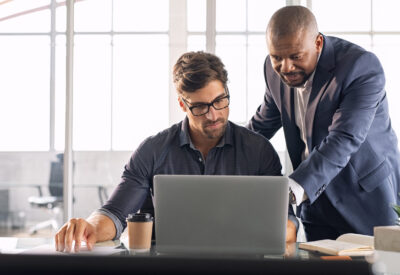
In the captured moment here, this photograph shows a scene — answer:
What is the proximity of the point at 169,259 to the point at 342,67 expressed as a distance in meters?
1.91

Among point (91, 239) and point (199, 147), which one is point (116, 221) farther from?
point (199, 147)

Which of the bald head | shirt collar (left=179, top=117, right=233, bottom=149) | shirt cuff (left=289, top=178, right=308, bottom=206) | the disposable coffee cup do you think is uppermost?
the bald head

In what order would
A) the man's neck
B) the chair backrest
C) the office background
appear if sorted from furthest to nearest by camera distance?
the chair backrest → the office background → the man's neck

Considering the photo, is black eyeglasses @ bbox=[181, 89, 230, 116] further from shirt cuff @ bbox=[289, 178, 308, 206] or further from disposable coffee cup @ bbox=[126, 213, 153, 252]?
disposable coffee cup @ bbox=[126, 213, 153, 252]

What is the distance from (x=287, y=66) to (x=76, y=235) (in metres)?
1.05

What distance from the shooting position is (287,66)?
2045 mm

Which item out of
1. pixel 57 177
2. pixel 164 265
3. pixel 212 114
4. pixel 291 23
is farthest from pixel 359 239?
pixel 57 177

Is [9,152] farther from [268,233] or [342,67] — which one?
[268,233]

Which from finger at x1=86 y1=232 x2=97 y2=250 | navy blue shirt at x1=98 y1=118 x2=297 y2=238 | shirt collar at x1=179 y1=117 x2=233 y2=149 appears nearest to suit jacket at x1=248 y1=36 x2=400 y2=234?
navy blue shirt at x1=98 y1=118 x2=297 y2=238

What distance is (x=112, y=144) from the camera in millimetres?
4785

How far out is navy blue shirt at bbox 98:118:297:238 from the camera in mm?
2064

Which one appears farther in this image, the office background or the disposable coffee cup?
the office background

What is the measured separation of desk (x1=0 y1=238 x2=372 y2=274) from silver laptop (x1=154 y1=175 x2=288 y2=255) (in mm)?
945

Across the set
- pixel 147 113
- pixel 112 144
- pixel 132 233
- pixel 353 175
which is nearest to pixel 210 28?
pixel 147 113
